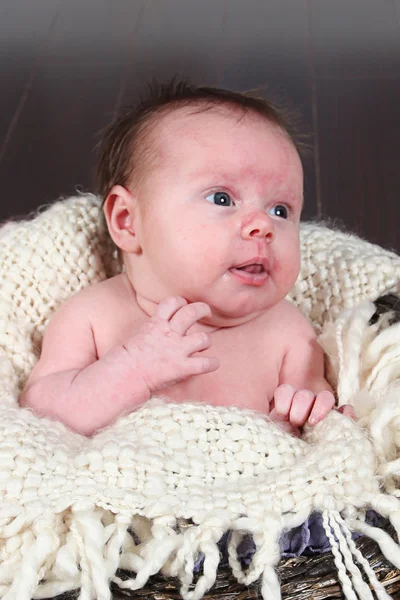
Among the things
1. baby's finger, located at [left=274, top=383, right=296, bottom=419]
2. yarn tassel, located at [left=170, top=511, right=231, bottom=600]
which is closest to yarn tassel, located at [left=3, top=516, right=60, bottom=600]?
yarn tassel, located at [left=170, top=511, right=231, bottom=600]

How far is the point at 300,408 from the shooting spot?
1.06m

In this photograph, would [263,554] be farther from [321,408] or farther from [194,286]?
[194,286]

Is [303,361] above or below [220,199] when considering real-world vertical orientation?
below

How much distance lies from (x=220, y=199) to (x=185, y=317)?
160 millimetres

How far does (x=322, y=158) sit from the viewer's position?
7.95ft

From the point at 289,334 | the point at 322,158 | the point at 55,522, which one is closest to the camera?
the point at 55,522

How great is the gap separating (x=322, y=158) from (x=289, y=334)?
4.22ft

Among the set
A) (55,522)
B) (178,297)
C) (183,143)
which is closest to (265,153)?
(183,143)

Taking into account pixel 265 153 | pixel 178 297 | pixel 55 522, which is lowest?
pixel 55 522

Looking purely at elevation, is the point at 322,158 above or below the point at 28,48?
below

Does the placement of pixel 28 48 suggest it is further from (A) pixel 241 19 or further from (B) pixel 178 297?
(B) pixel 178 297

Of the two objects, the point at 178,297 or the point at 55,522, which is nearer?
the point at 55,522

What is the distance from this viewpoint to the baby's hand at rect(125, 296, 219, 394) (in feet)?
3.47

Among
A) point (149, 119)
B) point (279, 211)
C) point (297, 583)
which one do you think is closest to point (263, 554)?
point (297, 583)
